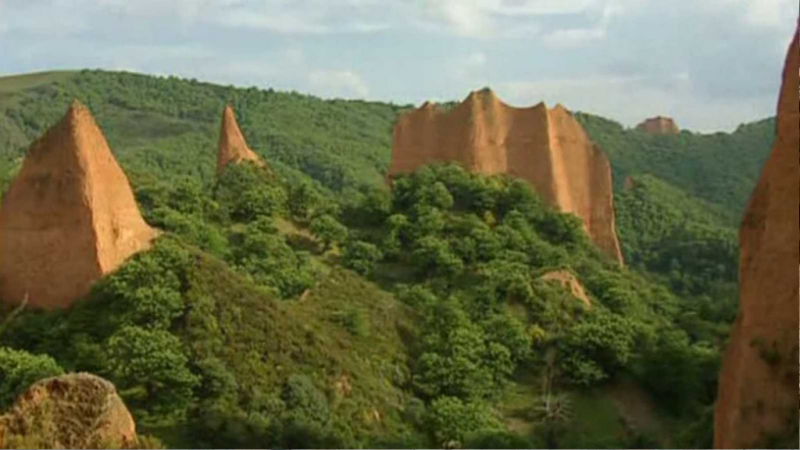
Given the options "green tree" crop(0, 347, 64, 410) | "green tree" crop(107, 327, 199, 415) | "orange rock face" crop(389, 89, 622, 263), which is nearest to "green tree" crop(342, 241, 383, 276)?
"orange rock face" crop(389, 89, 622, 263)

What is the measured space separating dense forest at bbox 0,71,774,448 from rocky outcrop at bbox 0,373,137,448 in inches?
52.9

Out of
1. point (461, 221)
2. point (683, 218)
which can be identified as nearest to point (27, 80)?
point (683, 218)

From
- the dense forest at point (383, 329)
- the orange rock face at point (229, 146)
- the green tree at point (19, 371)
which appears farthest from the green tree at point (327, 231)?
the green tree at point (19, 371)

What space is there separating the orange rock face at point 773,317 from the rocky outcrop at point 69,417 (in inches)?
235

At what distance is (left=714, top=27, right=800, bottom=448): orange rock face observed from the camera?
11297 mm

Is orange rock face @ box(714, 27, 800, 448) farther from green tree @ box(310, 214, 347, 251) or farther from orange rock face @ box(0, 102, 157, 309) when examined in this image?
green tree @ box(310, 214, 347, 251)

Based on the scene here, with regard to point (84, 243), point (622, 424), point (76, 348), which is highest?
point (84, 243)

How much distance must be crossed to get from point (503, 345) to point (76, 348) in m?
9.15

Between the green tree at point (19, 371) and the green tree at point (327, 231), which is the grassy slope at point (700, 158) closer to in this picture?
the green tree at point (327, 231)

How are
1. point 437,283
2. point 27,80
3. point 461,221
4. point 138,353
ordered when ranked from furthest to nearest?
Result: 1. point 27,80
2. point 461,221
3. point 437,283
4. point 138,353

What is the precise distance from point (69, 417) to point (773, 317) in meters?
6.76

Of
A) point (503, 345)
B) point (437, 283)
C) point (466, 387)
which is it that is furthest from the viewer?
point (437, 283)

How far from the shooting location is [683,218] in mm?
49656

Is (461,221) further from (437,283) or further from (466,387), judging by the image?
(466,387)
